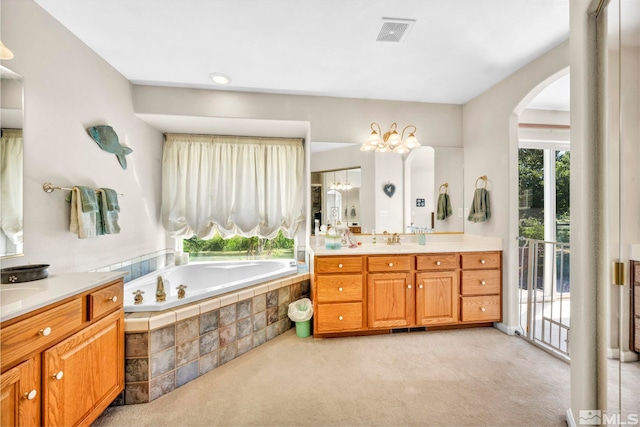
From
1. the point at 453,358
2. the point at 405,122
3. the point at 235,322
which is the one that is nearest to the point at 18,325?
the point at 235,322

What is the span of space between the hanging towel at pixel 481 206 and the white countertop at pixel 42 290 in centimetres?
312

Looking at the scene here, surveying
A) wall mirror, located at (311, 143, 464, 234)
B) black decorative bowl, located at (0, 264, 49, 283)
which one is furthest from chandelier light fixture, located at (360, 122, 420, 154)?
black decorative bowl, located at (0, 264, 49, 283)

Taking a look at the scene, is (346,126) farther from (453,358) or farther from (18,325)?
(18,325)

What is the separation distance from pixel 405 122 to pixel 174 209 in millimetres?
2904

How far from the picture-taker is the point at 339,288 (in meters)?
2.47

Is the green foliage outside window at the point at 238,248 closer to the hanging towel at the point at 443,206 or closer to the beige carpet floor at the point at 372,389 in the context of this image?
the beige carpet floor at the point at 372,389

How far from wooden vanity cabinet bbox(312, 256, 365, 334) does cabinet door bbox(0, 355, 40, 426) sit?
1764 mm

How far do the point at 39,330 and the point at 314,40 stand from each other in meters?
2.27

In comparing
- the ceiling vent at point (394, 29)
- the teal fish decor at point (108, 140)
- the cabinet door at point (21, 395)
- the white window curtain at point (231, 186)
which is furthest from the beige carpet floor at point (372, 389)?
the ceiling vent at point (394, 29)

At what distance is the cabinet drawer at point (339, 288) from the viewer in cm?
246

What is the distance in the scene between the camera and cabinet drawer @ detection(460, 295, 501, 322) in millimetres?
2631

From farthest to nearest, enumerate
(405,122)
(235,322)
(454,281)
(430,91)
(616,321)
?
(405,122), (430,91), (454,281), (235,322), (616,321)

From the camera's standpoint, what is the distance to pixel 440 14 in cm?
175

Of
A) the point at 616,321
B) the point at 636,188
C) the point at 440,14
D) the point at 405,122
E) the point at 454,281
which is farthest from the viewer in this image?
the point at 405,122
